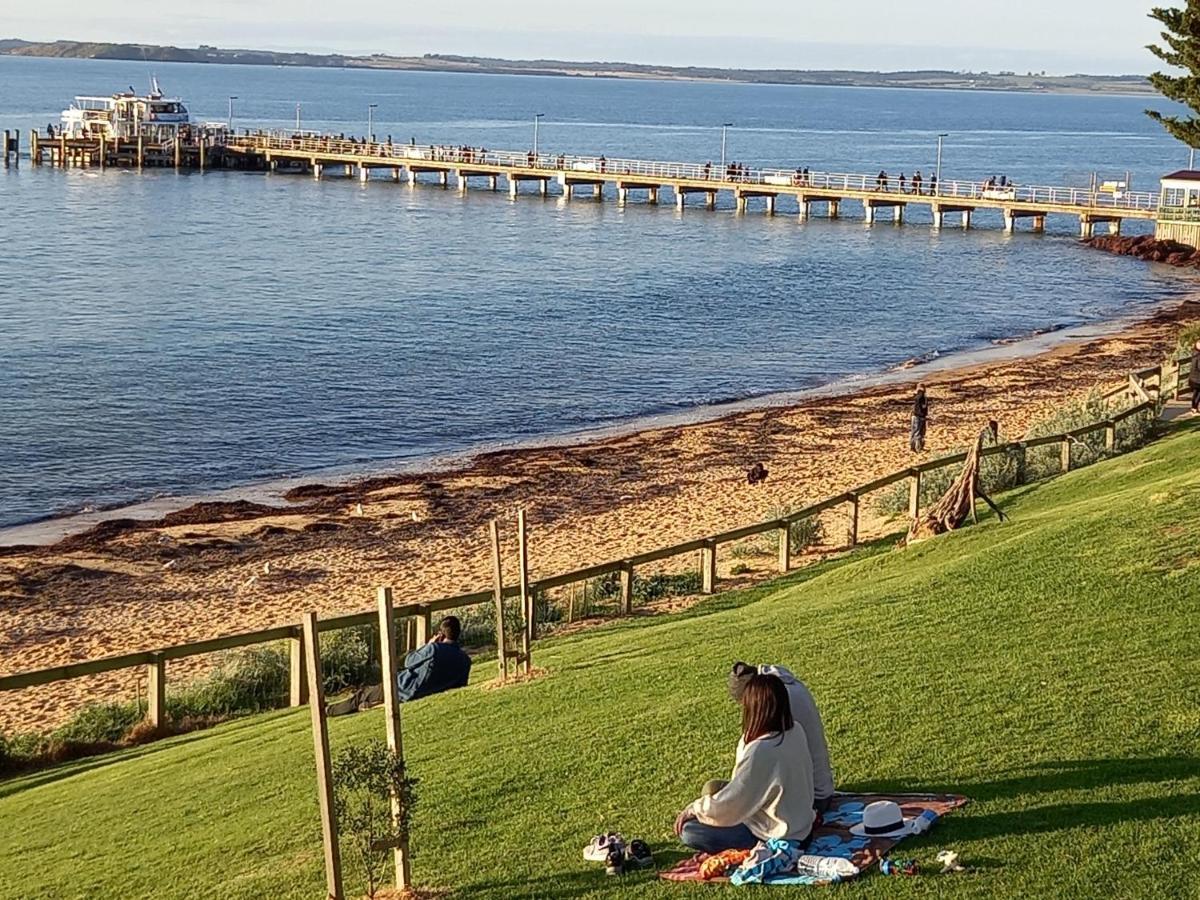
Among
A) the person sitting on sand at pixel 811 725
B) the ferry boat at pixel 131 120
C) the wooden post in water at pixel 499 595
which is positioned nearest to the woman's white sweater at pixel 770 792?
the person sitting on sand at pixel 811 725

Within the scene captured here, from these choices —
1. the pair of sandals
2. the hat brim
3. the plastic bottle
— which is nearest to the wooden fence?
the pair of sandals

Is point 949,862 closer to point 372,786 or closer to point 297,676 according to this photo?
point 372,786

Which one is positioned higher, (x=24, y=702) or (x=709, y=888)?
(x=709, y=888)

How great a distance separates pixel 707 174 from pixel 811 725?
247ft

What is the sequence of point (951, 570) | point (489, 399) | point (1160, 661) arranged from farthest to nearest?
1. point (489, 399)
2. point (951, 570)
3. point (1160, 661)

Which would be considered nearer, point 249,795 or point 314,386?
point 249,795

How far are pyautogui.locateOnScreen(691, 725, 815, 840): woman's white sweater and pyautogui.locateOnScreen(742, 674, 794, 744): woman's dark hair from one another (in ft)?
0.14

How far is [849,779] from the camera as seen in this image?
320 inches

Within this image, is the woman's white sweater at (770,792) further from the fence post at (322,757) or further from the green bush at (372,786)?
the fence post at (322,757)

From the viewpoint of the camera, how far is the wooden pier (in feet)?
243

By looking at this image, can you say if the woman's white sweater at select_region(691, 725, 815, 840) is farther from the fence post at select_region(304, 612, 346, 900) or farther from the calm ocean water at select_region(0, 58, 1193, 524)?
the calm ocean water at select_region(0, 58, 1193, 524)

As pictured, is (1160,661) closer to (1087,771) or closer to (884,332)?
(1087,771)

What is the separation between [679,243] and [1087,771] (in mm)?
65135

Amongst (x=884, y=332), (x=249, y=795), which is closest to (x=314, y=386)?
(x=884, y=332)
